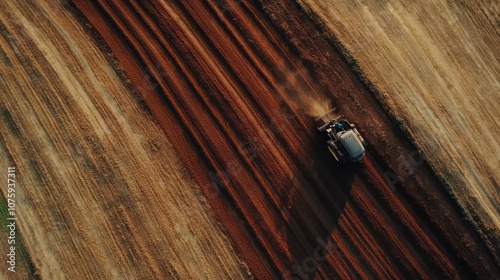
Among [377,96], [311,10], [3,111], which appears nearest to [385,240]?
[377,96]

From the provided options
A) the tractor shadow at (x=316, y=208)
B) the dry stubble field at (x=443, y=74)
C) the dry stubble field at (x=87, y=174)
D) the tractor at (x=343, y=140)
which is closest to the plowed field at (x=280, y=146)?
the tractor shadow at (x=316, y=208)

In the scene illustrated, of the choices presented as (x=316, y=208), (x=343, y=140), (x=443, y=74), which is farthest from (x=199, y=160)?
(x=443, y=74)

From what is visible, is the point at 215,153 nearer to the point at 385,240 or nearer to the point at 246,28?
the point at 246,28

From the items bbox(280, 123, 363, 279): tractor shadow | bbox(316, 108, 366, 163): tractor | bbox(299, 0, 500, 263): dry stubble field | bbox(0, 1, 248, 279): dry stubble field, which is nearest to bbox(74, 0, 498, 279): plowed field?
bbox(280, 123, 363, 279): tractor shadow

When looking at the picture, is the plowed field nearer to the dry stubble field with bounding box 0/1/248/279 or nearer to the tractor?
the tractor

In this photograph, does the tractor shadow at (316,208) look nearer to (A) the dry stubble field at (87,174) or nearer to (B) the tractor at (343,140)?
(B) the tractor at (343,140)
